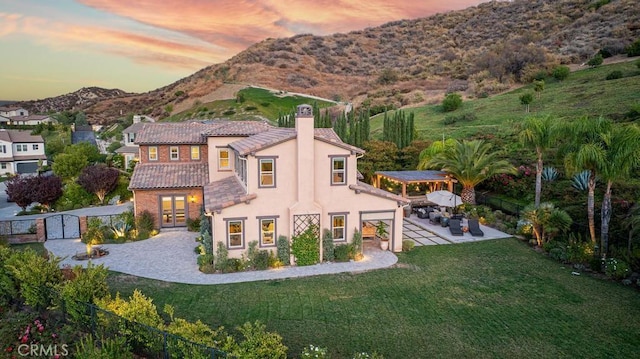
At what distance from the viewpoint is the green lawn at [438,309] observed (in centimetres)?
1138

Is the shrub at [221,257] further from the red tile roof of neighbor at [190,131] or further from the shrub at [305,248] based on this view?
the red tile roof of neighbor at [190,131]

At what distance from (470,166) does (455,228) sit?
6545mm

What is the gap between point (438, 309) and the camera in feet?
44.8

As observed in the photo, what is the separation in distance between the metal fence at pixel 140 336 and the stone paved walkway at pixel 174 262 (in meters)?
5.61

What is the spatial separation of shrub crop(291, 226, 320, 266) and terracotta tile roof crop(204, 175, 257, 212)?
264cm

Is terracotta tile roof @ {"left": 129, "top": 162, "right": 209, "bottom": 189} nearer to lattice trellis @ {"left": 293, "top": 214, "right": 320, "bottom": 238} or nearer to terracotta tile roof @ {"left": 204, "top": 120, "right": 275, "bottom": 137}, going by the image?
terracotta tile roof @ {"left": 204, "top": 120, "right": 275, "bottom": 137}

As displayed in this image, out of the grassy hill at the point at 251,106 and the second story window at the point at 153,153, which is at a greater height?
the grassy hill at the point at 251,106

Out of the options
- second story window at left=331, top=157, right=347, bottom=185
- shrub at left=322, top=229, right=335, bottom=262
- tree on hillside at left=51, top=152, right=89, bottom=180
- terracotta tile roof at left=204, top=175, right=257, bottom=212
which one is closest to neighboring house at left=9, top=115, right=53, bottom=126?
tree on hillside at left=51, top=152, right=89, bottom=180

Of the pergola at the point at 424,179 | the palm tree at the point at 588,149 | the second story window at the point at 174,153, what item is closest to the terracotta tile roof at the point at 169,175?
the second story window at the point at 174,153

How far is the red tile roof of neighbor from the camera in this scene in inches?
964

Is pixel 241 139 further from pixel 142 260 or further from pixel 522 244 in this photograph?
pixel 522 244

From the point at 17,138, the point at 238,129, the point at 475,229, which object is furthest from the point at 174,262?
the point at 17,138

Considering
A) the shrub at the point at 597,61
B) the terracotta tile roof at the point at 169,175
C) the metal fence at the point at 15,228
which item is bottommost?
the metal fence at the point at 15,228

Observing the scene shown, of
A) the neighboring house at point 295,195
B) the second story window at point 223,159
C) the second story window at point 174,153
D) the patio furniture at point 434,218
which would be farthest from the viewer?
the second story window at point 174,153
